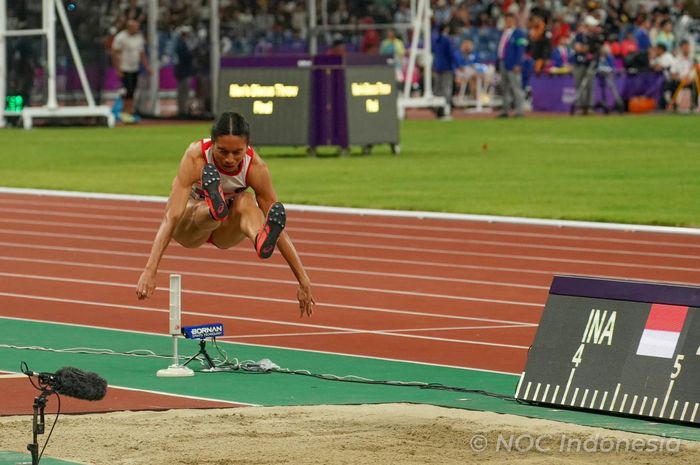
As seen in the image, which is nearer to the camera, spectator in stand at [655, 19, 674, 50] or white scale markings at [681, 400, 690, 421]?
white scale markings at [681, 400, 690, 421]

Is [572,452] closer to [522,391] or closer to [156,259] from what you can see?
[522,391]

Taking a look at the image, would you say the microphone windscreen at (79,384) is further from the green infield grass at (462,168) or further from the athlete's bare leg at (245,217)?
the green infield grass at (462,168)

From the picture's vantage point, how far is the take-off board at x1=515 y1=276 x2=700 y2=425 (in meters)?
7.75

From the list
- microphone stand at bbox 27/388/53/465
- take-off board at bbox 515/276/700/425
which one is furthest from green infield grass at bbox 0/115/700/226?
microphone stand at bbox 27/388/53/465

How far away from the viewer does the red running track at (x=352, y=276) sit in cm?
1076

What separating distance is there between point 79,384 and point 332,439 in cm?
129

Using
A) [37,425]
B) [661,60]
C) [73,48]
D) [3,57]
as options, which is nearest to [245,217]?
[37,425]

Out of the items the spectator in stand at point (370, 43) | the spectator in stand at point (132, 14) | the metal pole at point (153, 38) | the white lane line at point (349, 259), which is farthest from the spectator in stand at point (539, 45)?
the white lane line at point (349, 259)

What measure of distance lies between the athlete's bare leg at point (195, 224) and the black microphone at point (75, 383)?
271 cm

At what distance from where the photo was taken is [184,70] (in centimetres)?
3822

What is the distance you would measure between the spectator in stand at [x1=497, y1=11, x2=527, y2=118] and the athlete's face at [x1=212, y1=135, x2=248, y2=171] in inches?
1023

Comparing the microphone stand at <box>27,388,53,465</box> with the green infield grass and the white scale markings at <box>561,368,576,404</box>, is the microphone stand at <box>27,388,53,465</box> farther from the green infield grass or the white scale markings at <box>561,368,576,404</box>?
the green infield grass

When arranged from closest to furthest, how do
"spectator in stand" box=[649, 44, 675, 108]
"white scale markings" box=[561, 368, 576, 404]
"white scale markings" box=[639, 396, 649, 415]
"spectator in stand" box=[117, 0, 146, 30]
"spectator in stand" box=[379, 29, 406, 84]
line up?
"white scale markings" box=[639, 396, 649, 415] → "white scale markings" box=[561, 368, 576, 404] → "spectator in stand" box=[649, 44, 675, 108] → "spectator in stand" box=[379, 29, 406, 84] → "spectator in stand" box=[117, 0, 146, 30]

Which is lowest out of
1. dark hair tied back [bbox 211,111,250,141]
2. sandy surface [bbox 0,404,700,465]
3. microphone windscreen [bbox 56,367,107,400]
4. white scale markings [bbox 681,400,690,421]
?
sandy surface [bbox 0,404,700,465]
